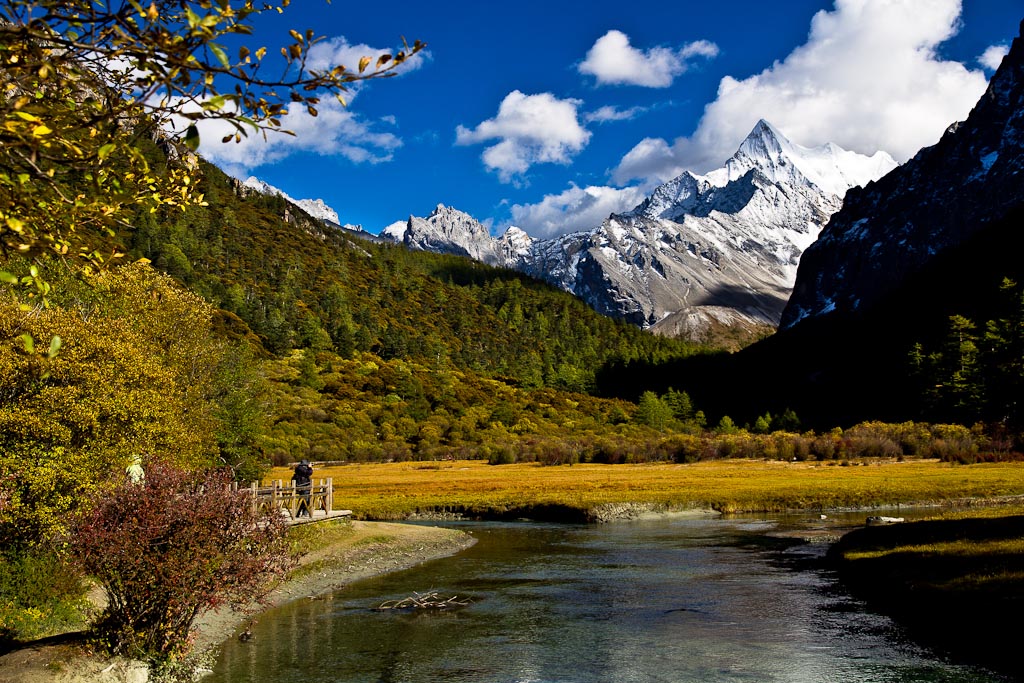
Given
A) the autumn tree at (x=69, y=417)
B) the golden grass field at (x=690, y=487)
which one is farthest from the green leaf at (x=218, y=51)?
the golden grass field at (x=690, y=487)

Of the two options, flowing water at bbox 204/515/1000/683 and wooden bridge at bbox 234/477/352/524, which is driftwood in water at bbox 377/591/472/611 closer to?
flowing water at bbox 204/515/1000/683

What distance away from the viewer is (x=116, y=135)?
750 cm

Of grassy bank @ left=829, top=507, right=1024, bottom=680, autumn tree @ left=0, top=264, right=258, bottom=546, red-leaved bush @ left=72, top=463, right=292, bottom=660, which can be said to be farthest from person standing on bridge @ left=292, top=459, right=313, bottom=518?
grassy bank @ left=829, top=507, right=1024, bottom=680

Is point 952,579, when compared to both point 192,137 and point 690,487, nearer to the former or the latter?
point 192,137

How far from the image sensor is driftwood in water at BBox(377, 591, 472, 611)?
29.7 meters

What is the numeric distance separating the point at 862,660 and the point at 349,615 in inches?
695

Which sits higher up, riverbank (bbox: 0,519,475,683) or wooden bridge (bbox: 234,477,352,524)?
wooden bridge (bbox: 234,477,352,524)

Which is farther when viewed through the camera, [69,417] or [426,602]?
[426,602]

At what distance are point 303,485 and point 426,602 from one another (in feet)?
61.6

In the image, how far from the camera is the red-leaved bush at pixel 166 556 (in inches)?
717

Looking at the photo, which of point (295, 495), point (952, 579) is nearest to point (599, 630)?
point (952, 579)

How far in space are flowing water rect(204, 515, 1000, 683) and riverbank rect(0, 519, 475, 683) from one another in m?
1.26

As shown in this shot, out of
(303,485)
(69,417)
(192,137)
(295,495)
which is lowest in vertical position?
(295,495)

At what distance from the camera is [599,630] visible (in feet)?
83.7
